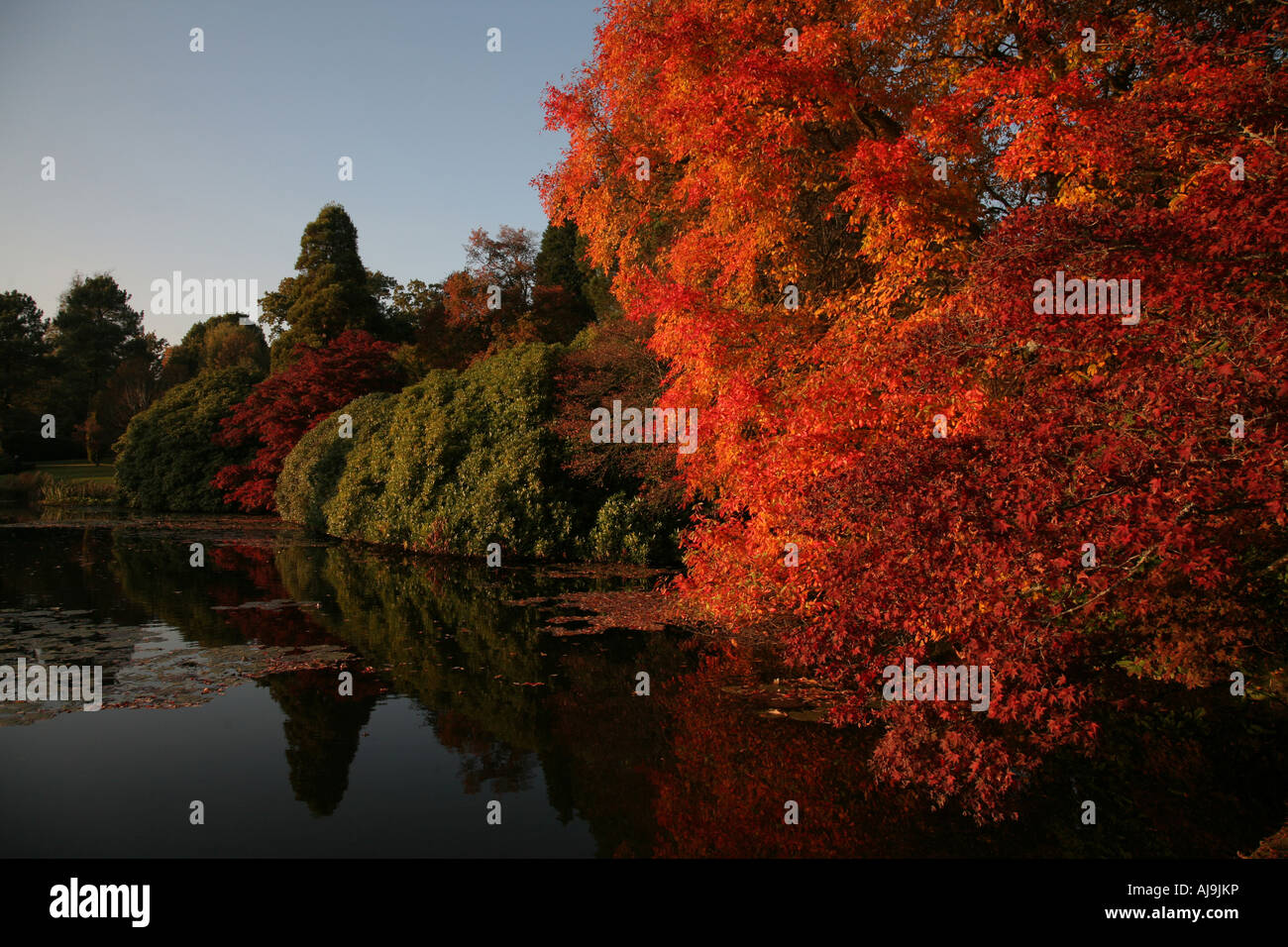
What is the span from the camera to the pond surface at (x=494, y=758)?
5598 millimetres

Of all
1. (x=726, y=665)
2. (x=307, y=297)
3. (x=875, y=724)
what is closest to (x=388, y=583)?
(x=726, y=665)

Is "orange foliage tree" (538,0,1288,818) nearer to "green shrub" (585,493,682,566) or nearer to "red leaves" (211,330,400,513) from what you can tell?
"green shrub" (585,493,682,566)

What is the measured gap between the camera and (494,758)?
6.99 metres

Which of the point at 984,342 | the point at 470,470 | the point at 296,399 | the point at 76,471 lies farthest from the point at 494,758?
the point at 76,471

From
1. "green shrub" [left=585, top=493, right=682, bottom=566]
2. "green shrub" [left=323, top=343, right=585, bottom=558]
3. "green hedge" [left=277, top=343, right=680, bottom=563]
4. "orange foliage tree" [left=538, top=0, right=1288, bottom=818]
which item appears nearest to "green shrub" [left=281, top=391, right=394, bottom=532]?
"green hedge" [left=277, top=343, right=680, bottom=563]

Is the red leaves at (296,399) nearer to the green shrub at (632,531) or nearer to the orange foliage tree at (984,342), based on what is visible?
the green shrub at (632,531)

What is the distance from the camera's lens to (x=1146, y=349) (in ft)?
17.7

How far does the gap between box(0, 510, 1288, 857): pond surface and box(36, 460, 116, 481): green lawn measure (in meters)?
29.8

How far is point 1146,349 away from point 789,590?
4405 millimetres

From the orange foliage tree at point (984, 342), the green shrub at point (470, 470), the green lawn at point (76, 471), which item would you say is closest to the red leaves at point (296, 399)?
the green shrub at point (470, 470)

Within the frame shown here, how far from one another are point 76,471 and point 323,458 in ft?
78.5

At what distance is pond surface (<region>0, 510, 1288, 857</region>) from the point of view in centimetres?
560

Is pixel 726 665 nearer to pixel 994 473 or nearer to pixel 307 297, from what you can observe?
pixel 994 473
